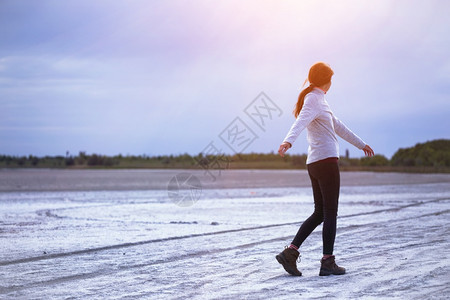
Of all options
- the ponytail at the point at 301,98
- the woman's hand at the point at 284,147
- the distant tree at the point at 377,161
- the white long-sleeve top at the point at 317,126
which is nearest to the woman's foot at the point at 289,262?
the white long-sleeve top at the point at 317,126

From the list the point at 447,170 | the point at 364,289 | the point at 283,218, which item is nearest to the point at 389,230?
the point at 283,218

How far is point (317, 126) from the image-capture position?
22.2 feet

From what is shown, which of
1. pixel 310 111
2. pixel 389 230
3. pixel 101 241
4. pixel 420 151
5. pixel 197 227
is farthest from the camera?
pixel 420 151

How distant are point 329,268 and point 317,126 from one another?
140 centimetres

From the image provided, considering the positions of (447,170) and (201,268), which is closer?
(201,268)

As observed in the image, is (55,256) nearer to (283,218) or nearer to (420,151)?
(283,218)

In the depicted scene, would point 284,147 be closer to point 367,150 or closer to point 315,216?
point 315,216

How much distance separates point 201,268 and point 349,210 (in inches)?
333

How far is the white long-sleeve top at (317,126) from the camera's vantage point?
21.8ft

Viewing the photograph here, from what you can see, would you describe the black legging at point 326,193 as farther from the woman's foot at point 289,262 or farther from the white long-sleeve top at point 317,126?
the woman's foot at point 289,262

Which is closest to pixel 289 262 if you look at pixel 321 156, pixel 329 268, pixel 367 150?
pixel 329 268

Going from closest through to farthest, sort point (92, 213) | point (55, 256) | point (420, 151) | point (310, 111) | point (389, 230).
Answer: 1. point (310, 111)
2. point (55, 256)
3. point (389, 230)
4. point (92, 213)
5. point (420, 151)

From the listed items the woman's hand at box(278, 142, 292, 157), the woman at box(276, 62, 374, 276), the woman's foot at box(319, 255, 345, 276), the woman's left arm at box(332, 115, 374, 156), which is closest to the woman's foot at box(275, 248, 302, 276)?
the woman at box(276, 62, 374, 276)

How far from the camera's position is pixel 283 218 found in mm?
13055
